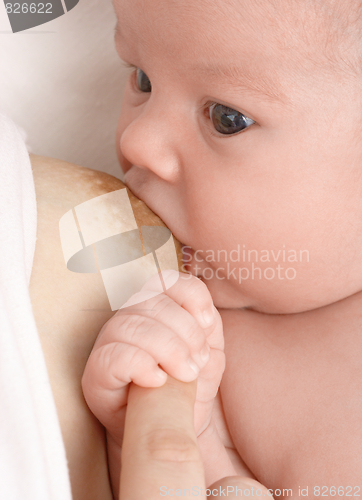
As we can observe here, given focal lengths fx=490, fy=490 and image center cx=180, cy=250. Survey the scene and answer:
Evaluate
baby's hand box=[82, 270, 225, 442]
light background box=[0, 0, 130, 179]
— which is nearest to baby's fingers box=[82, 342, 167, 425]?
baby's hand box=[82, 270, 225, 442]

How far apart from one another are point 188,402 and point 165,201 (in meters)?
0.35

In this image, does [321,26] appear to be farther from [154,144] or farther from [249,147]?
[154,144]

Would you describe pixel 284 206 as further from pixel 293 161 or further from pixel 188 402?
pixel 188 402

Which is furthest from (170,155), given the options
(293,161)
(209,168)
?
(293,161)

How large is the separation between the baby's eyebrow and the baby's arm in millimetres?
258

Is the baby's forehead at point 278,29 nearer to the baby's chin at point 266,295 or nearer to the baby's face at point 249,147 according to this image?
the baby's face at point 249,147

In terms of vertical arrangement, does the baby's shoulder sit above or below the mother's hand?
below

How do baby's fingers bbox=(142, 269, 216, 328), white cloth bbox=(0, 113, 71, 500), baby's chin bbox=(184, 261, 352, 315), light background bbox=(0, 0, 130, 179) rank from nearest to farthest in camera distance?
white cloth bbox=(0, 113, 71, 500)
baby's fingers bbox=(142, 269, 216, 328)
baby's chin bbox=(184, 261, 352, 315)
light background bbox=(0, 0, 130, 179)

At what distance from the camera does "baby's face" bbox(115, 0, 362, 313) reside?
61 cm

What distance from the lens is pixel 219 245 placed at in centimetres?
75

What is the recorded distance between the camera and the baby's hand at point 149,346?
0.54 metres

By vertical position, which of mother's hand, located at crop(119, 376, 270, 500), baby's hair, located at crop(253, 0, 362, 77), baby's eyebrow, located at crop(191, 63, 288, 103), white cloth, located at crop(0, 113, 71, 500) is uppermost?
baby's hair, located at crop(253, 0, 362, 77)

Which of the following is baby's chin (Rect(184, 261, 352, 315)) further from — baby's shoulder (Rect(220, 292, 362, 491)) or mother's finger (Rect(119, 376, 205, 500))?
mother's finger (Rect(119, 376, 205, 500))

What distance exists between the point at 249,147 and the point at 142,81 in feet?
0.92
